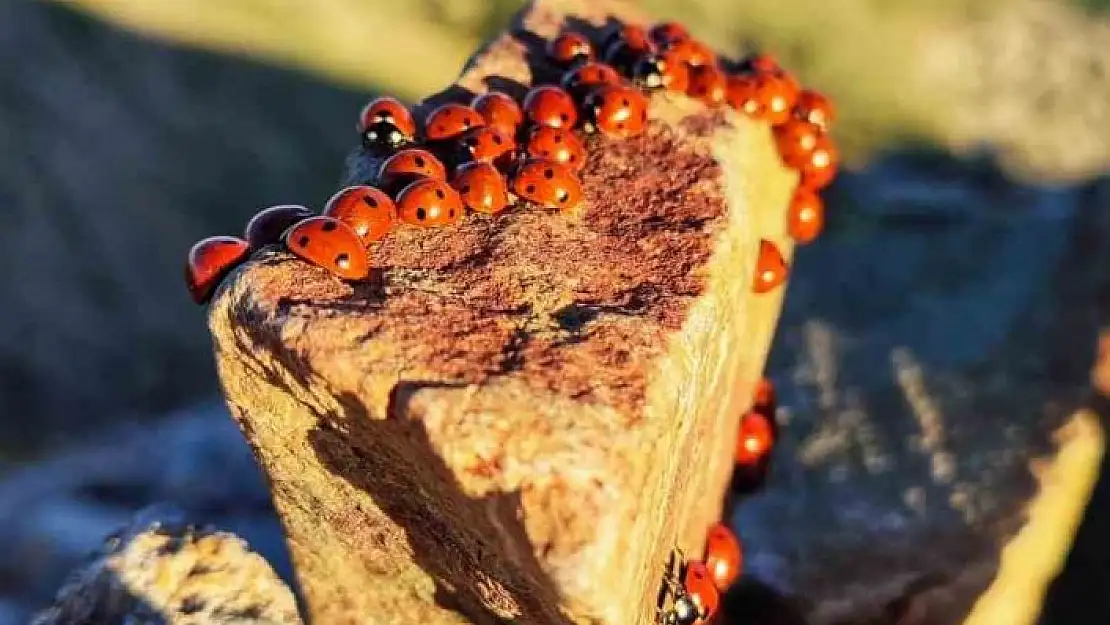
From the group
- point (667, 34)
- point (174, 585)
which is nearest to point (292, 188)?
point (667, 34)

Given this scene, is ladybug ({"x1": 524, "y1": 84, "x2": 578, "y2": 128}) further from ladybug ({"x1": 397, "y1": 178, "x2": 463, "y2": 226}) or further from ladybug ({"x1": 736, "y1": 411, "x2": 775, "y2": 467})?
ladybug ({"x1": 736, "y1": 411, "x2": 775, "y2": 467})

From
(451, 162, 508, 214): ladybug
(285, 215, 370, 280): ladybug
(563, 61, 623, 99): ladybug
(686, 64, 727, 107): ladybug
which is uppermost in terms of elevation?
(686, 64, 727, 107): ladybug

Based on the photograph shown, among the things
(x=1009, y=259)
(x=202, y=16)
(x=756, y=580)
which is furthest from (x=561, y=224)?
(x=202, y=16)

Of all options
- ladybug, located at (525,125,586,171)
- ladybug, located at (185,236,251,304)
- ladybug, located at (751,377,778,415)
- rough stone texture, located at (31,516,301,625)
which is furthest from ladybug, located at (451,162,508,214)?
ladybug, located at (751,377,778,415)

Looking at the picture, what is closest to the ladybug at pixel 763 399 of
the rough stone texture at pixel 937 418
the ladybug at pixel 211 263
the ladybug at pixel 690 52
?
the rough stone texture at pixel 937 418

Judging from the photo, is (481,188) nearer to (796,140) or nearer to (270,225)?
(270,225)

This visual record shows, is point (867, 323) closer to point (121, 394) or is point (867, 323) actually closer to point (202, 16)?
point (121, 394)

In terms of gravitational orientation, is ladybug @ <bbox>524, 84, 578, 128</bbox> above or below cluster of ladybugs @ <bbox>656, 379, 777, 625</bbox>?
above
